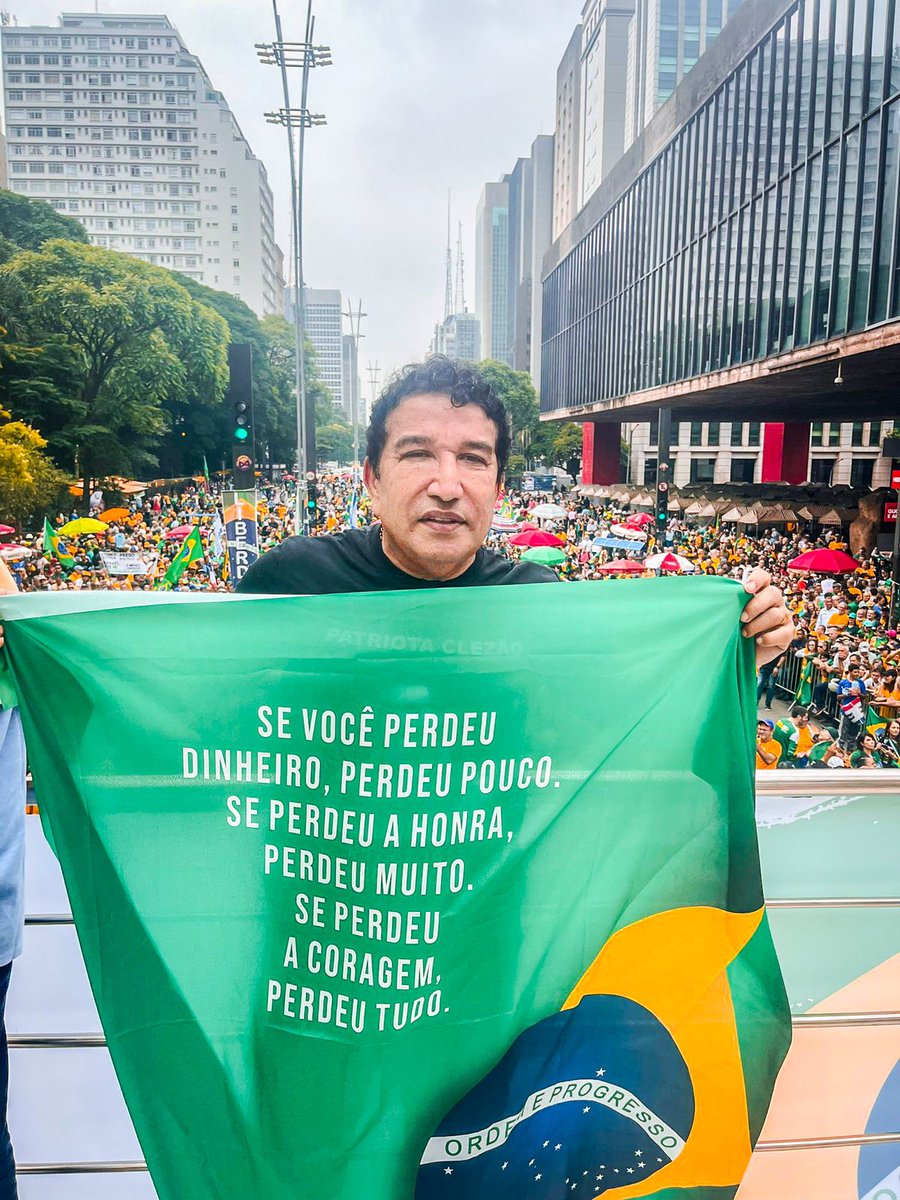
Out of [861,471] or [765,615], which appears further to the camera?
[861,471]

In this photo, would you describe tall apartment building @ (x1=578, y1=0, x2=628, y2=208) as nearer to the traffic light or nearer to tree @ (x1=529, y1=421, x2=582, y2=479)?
tree @ (x1=529, y1=421, x2=582, y2=479)

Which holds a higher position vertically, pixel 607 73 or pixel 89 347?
pixel 607 73

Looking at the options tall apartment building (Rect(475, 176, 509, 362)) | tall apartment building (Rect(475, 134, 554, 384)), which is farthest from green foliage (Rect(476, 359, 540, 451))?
tall apartment building (Rect(475, 176, 509, 362))

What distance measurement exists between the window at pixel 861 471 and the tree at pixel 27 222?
5218 centimetres

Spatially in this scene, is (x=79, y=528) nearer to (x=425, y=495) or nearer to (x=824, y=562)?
(x=824, y=562)

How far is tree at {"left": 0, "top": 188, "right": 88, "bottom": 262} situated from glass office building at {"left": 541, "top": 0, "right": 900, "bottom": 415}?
30.7 m

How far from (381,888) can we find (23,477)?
29.6 meters

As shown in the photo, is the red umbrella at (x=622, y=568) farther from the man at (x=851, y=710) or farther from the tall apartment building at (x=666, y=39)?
the tall apartment building at (x=666, y=39)

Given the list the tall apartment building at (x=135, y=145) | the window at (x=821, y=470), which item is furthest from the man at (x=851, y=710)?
the tall apartment building at (x=135, y=145)

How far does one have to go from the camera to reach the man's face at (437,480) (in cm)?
199

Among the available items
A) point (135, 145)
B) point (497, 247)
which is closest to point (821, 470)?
point (135, 145)

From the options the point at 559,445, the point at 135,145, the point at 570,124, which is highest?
the point at 135,145

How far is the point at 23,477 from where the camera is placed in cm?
2789

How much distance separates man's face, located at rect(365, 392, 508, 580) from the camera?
78.2 inches
